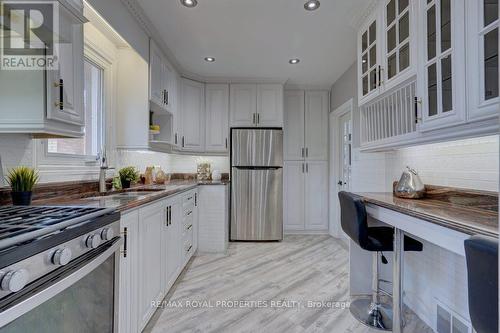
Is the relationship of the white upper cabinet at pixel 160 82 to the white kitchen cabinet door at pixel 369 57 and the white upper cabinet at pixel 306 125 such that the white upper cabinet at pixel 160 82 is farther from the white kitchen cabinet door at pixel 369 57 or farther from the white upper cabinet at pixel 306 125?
the white kitchen cabinet door at pixel 369 57

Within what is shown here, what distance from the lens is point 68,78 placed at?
1.44 metres

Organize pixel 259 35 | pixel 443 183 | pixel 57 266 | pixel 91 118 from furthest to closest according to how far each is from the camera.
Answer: pixel 259 35 < pixel 91 118 < pixel 443 183 < pixel 57 266

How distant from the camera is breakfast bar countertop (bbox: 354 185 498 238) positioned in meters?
1.08

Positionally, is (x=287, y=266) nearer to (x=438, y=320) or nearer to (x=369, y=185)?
(x=369, y=185)

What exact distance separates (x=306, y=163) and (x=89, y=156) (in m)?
3.33

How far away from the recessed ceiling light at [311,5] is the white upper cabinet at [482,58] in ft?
4.01

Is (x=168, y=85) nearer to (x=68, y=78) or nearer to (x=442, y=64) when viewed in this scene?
(x=68, y=78)

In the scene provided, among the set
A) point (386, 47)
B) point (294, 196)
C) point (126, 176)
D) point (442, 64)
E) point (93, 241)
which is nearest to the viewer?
point (93, 241)

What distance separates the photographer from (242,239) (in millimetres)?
4090

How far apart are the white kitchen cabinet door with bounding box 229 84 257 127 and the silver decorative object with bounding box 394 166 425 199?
259 centimetres

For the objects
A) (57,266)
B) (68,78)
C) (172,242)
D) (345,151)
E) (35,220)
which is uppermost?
(68,78)

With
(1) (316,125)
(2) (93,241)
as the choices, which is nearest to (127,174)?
(2) (93,241)

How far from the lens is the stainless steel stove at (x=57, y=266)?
73cm

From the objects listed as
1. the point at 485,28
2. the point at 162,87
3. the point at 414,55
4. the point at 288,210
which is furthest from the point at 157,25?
the point at 288,210
